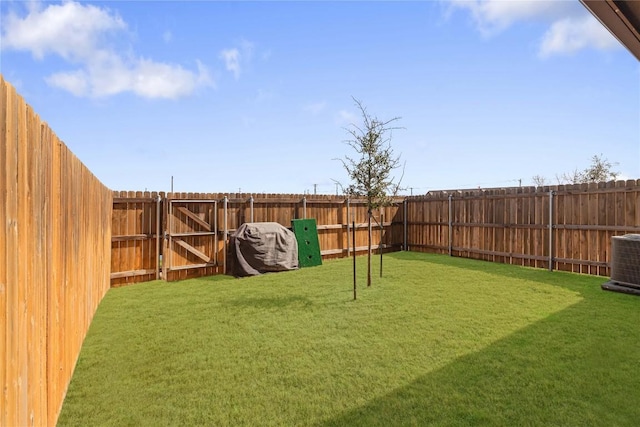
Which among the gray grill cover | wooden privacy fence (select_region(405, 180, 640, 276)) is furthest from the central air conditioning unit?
the gray grill cover

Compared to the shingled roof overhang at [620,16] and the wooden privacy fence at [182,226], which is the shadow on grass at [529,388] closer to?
the shingled roof overhang at [620,16]

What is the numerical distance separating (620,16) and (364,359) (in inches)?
145

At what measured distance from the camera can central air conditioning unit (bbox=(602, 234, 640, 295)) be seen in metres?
6.69

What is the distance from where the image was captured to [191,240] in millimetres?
9625

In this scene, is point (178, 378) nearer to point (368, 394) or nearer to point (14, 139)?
point (368, 394)

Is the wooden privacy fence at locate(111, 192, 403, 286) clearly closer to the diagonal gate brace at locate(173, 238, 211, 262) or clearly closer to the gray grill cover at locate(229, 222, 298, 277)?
the diagonal gate brace at locate(173, 238, 211, 262)

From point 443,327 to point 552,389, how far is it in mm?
1769

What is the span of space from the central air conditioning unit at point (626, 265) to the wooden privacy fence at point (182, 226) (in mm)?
4422

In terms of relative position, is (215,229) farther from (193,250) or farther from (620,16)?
(620,16)

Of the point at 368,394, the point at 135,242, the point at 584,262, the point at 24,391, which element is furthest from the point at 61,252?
the point at 584,262

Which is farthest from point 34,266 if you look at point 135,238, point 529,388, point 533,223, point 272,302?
point 533,223

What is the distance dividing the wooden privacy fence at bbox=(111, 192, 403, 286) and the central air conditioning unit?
442cm

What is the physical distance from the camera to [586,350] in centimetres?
420

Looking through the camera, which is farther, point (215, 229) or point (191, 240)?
point (215, 229)
